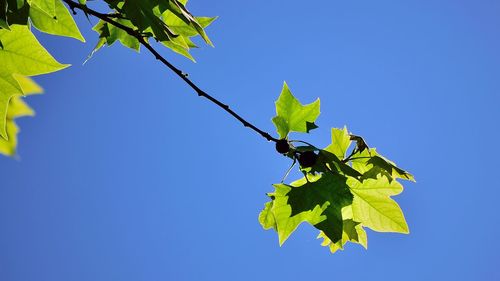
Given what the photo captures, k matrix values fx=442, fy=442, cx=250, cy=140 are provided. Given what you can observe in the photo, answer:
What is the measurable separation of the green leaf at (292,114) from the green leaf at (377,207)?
13.1 inches

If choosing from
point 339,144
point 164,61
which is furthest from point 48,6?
point 339,144

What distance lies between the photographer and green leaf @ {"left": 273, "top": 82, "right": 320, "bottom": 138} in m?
1.80

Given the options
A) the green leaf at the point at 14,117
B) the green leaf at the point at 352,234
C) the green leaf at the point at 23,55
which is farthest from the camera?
the green leaf at the point at 352,234

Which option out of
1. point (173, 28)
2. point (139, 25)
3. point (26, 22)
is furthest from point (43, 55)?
point (173, 28)

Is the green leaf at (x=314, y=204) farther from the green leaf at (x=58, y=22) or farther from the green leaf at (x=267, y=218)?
the green leaf at (x=58, y=22)

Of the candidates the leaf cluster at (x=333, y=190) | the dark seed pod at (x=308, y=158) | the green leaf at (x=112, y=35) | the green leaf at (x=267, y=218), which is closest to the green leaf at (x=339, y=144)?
the leaf cluster at (x=333, y=190)

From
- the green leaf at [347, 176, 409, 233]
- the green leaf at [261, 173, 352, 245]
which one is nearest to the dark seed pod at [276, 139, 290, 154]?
the green leaf at [261, 173, 352, 245]

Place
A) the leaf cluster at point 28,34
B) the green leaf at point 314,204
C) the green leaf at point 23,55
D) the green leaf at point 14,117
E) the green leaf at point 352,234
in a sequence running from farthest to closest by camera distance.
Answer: the green leaf at point 352,234 < the green leaf at point 314,204 < the green leaf at point 23,55 < the leaf cluster at point 28,34 < the green leaf at point 14,117

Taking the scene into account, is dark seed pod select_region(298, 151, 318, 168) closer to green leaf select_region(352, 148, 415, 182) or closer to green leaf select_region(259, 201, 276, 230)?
green leaf select_region(352, 148, 415, 182)

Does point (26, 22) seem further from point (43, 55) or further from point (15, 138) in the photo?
point (15, 138)

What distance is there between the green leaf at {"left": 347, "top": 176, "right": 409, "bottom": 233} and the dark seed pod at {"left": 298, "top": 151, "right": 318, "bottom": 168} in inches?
13.3

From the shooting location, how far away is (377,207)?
1.87 m

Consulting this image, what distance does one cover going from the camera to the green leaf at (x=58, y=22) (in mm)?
1359

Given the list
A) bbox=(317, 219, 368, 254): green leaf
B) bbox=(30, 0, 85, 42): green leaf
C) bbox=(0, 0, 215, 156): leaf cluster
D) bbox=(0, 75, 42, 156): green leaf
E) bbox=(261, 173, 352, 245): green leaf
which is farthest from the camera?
bbox=(317, 219, 368, 254): green leaf
